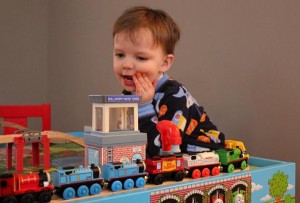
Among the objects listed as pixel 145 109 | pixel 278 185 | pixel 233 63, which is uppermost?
pixel 233 63

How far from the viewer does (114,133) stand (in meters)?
0.62

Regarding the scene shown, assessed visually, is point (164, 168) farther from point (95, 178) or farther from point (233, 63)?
point (233, 63)

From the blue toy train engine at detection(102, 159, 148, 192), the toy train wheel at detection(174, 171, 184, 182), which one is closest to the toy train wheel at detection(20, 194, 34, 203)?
the blue toy train engine at detection(102, 159, 148, 192)

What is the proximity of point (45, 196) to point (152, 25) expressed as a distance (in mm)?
397

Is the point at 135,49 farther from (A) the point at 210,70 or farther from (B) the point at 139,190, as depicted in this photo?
(A) the point at 210,70

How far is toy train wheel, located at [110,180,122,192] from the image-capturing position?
0.57m

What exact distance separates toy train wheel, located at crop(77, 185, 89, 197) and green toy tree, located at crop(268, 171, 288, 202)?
34 centimetres

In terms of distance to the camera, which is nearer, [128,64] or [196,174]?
[196,174]

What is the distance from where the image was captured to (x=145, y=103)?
0.77 metres

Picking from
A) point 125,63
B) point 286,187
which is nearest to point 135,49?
point 125,63

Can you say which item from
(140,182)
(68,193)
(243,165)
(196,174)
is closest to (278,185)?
(243,165)

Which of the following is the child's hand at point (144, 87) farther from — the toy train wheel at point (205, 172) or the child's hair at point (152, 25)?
the toy train wheel at point (205, 172)

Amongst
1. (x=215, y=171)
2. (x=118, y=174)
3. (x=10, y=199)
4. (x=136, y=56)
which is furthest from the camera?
(x=136, y=56)

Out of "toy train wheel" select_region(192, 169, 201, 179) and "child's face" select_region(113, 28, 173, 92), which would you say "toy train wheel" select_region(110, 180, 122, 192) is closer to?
"toy train wheel" select_region(192, 169, 201, 179)
